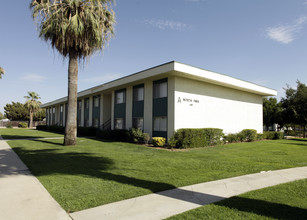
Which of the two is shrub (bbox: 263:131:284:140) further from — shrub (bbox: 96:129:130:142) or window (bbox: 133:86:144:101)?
shrub (bbox: 96:129:130:142)

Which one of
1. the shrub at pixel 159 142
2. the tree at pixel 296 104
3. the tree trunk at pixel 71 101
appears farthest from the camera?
the tree at pixel 296 104

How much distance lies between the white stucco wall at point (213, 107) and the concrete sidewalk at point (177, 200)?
32.0 ft

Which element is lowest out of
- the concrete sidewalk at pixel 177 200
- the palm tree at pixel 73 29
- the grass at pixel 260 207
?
the concrete sidewalk at pixel 177 200

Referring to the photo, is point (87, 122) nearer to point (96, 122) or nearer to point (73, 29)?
point (96, 122)

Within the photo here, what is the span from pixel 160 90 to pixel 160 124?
2778mm

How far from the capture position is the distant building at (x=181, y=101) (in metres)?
16.2

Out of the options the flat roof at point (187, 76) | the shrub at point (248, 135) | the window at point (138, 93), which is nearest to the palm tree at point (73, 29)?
the flat roof at point (187, 76)

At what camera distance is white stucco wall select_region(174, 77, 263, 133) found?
16484mm

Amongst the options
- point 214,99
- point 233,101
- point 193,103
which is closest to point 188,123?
point 193,103

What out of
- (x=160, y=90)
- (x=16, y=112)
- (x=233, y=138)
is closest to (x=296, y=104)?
(x=233, y=138)

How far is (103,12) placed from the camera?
14.9 meters

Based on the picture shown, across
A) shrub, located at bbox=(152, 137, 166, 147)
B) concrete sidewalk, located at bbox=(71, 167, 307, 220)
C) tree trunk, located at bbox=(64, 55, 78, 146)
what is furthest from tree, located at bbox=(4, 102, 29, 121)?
concrete sidewalk, located at bbox=(71, 167, 307, 220)

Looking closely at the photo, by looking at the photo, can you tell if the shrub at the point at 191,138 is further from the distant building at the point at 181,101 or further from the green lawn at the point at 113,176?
the green lawn at the point at 113,176

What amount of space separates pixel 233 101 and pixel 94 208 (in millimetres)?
19279
